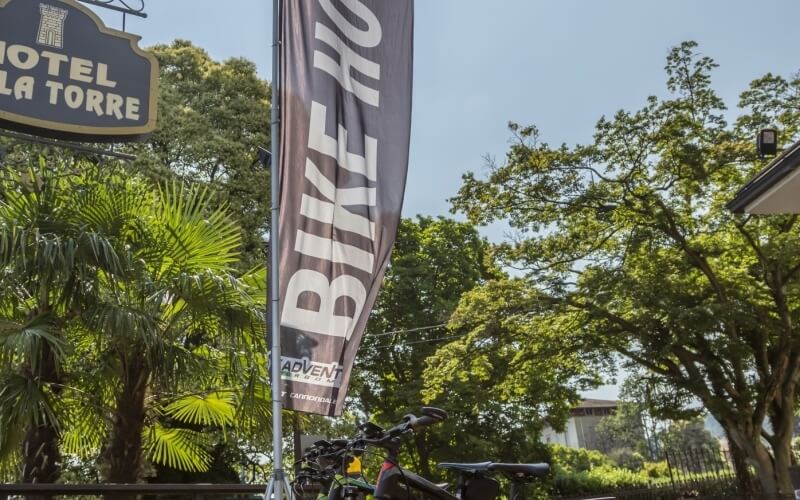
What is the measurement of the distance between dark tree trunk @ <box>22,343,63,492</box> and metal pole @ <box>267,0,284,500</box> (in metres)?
3.35

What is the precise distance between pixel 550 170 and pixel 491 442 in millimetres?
9587

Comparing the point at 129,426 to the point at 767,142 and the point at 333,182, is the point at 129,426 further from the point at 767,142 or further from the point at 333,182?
the point at 767,142

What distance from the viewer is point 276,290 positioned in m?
4.41

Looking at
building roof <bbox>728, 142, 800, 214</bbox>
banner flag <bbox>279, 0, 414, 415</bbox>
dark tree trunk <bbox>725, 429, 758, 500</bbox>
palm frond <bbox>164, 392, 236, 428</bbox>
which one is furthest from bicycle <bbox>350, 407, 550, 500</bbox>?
dark tree trunk <bbox>725, 429, 758, 500</bbox>

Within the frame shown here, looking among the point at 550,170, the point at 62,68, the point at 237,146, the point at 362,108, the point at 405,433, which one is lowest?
the point at 405,433

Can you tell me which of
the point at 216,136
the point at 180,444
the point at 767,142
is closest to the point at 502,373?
the point at 216,136

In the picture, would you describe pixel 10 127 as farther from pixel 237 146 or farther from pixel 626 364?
pixel 626 364

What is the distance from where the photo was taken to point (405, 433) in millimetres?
3301

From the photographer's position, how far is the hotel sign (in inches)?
267

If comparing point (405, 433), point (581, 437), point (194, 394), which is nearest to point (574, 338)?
point (194, 394)

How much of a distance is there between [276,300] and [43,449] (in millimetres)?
3921

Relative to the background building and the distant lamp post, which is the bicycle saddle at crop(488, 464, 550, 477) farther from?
the background building

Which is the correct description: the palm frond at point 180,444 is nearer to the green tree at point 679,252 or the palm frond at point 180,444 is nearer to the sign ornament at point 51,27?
the sign ornament at point 51,27

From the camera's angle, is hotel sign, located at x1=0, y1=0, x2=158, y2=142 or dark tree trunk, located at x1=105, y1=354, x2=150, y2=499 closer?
hotel sign, located at x1=0, y1=0, x2=158, y2=142
